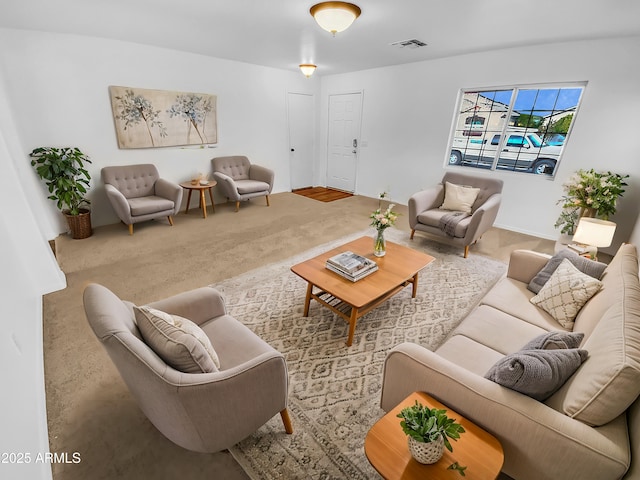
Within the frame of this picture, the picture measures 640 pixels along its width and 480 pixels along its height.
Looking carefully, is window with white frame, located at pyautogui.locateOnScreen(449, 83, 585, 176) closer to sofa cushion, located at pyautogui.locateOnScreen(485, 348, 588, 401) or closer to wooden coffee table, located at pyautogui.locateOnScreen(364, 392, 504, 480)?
sofa cushion, located at pyautogui.locateOnScreen(485, 348, 588, 401)

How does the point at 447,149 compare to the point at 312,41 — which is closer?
the point at 312,41

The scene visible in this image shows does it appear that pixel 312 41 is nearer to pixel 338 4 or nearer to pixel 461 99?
pixel 338 4

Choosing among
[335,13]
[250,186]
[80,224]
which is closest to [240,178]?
[250,186]

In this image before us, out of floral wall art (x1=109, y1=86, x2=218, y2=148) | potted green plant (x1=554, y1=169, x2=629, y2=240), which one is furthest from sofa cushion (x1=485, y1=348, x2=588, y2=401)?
floral wall art (x1=109, y1=86, x2=218, y2=148)

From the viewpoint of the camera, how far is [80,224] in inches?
148

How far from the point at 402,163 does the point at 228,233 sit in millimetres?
3331

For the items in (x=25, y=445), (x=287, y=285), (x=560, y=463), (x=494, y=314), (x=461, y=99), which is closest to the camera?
→ (x=560, y=463)

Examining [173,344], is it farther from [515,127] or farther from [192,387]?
[515,127]

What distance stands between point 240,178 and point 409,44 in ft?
11.0

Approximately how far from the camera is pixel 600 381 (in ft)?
3.25

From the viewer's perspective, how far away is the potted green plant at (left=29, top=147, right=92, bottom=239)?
3469mm

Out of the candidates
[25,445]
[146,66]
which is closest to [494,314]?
[25,445]

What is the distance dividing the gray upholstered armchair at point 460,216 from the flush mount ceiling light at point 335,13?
204 centimetres

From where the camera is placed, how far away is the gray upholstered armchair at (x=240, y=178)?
4840 millimetres
